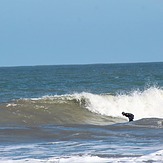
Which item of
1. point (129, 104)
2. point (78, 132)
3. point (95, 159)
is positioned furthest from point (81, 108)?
point (95, 159)

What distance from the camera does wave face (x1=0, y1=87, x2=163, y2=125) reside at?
2211 centimetres

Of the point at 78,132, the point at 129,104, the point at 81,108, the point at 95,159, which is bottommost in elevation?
the point at 95,159

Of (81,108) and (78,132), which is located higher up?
(81,108)

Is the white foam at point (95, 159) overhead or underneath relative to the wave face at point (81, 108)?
underneath

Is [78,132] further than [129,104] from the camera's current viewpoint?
No

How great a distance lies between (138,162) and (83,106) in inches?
625

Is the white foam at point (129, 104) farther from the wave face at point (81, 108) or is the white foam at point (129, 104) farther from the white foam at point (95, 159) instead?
the white foam at point (95, 159)

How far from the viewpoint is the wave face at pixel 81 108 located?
72.5ft

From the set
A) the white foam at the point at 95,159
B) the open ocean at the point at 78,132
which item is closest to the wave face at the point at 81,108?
the open ocean at the point at 78,132

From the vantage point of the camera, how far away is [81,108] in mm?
26625

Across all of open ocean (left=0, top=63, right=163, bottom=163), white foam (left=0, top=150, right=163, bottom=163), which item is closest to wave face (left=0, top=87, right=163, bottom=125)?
open ocean (left=0, top=63, right=163, bottom=163)

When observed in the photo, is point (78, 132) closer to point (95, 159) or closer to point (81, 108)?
point (95, 159)

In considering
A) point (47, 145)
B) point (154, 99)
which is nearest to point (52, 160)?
point (47, 145)

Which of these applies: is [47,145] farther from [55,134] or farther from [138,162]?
[138,162]
